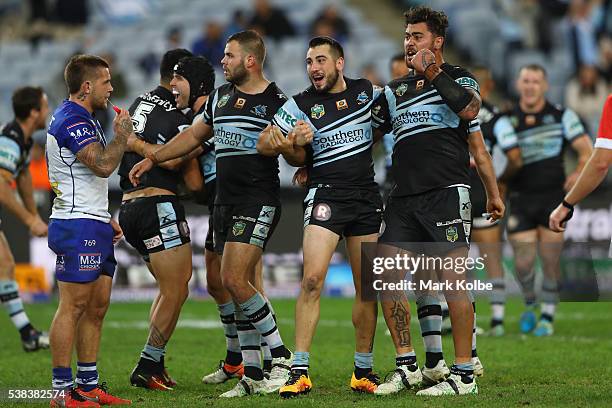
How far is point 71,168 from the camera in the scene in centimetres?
838

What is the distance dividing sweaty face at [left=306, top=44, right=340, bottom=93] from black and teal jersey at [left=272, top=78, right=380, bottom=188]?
0.37 ft

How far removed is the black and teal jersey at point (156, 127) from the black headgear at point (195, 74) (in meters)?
0.20

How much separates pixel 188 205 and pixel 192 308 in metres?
1.62

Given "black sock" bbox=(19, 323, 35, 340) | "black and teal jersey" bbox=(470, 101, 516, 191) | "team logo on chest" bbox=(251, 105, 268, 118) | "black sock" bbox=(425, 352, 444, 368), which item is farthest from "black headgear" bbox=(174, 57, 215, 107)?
"black sock" bbox=(19, 323, 35, 340)

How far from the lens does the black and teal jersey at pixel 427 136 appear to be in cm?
873

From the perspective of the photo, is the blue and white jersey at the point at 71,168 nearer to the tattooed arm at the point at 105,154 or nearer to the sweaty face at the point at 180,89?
the tattooed arm at the point at 105,154

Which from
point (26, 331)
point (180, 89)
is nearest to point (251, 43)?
point (180, 89)

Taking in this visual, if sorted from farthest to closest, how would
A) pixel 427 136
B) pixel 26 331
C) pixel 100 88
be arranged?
1. pixel 26 331
2. pixel 427 136
3. pixel 100 88

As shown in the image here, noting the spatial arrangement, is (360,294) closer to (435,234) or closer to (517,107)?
(435,234)

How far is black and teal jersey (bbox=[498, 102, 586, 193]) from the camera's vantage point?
13.3 metres

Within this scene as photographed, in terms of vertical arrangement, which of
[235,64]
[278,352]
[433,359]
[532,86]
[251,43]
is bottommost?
[433,359]

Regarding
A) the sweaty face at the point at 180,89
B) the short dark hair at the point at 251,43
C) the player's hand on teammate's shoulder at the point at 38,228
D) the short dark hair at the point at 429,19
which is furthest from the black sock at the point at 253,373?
the player's hand on teammate's shoulder at the point at 38,228

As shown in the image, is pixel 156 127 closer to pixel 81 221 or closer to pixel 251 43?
pixel 251 43

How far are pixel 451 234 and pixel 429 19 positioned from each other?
164 cm
